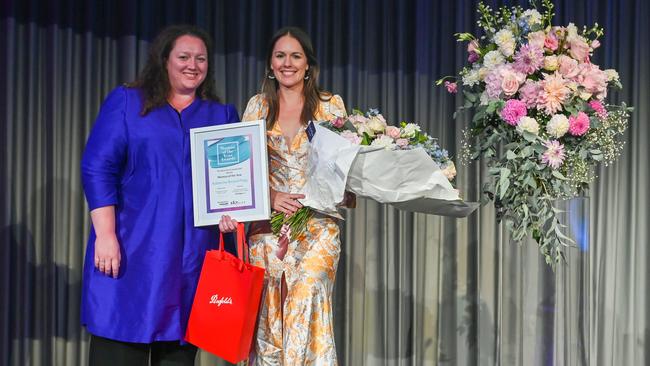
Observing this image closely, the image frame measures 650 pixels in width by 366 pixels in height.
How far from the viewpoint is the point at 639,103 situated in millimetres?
4273

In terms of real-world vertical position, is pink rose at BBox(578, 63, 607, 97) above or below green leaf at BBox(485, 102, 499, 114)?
above

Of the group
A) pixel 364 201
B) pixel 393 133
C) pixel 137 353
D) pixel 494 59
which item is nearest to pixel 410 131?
pixel 393 133

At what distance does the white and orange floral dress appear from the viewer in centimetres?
302

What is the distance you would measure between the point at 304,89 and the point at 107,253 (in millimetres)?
981

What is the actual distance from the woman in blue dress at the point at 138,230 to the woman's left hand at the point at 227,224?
80mm

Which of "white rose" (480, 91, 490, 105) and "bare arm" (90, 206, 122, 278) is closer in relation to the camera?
"bare arm" (90, 206, 122, 278)

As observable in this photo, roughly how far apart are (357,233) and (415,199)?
1.48 metres

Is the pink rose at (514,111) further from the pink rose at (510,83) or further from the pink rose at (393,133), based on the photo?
the pink rose at (393,133)

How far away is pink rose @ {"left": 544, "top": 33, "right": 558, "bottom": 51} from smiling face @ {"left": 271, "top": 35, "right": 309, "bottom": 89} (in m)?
0.90

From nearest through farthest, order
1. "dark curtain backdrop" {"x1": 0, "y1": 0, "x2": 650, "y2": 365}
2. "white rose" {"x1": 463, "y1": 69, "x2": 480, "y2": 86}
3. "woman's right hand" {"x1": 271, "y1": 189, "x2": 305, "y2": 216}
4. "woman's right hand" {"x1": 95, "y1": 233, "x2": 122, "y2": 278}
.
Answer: "woman's right hand" {"x1": 95, "y1": 233, "x2": 122, "y2": 278}, "woman's right hand" {"x1": 271, "y1": 189, "x2": 305, "y2": 216}, "white rose" {"x1": 463, "y1": 69, "x2": 480, "y2": 86}, "dark curtain backdrop" {"x1": 0, "y1": 0, "x2": 650, "y2": 365}

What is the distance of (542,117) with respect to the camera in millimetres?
3051

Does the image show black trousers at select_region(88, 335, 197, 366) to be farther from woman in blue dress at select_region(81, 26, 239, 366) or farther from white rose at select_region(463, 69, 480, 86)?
white rose at select_region(463, 69, 480, 86)

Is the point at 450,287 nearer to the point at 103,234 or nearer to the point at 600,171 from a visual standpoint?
the point at 600,171

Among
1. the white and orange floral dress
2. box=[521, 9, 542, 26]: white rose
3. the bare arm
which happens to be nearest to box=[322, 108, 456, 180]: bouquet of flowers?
the white and orange floral dress
